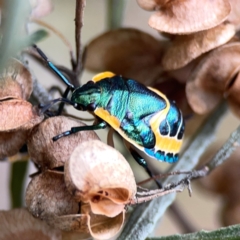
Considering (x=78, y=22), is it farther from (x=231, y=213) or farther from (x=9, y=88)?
(x=231, y=213)

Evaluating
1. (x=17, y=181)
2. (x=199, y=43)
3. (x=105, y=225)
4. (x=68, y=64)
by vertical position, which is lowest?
(x=68, y=64)

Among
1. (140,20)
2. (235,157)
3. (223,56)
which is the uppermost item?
(223,56)

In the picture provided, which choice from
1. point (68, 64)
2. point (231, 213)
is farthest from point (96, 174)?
point (68, 64)

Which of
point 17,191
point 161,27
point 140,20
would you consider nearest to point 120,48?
point 161,27

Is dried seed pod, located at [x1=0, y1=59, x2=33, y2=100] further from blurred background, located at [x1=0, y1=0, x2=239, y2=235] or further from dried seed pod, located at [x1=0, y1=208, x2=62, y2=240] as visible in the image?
blurred background, located at [x1=0, y1=0, x2=239, y2=235]

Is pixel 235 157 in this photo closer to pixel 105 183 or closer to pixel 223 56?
pixel 223 56

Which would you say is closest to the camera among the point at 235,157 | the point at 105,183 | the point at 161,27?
the point at 105,183

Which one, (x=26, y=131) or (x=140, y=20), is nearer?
(x=26, y=131)
